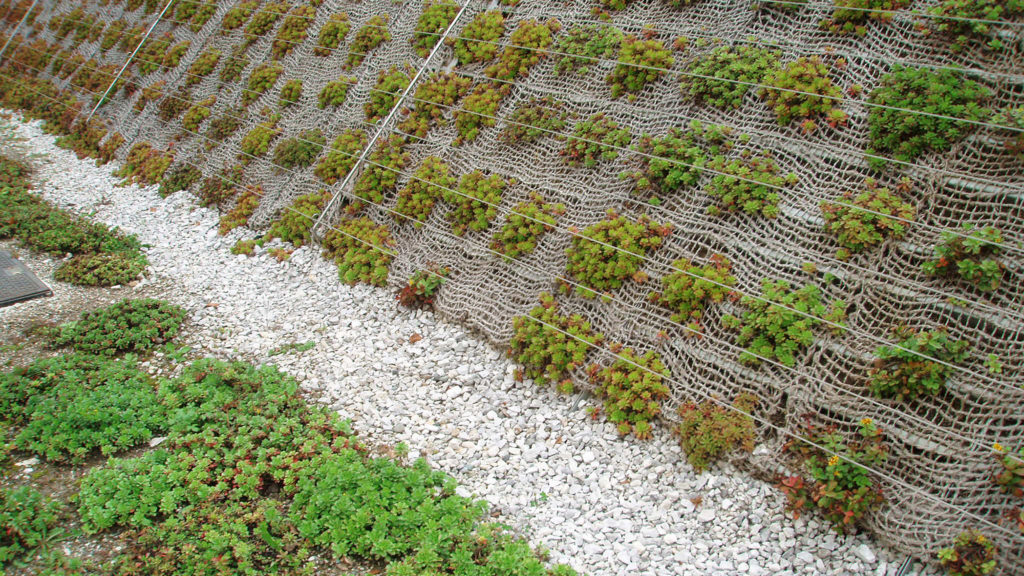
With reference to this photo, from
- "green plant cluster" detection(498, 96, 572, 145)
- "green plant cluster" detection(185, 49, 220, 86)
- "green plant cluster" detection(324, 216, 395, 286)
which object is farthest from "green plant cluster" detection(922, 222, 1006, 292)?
"green plant cluster" detection(185, 49, 220, 86)

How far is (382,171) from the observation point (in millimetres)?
7699

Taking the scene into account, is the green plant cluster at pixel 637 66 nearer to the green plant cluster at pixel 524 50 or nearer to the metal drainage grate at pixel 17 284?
the green plant cluster at pixel 524 50

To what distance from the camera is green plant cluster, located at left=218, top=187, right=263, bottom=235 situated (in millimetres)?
8781

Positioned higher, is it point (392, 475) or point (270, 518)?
point (392, 475)

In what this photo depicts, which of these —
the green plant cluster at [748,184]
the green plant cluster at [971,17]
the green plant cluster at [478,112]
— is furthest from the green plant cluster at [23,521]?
the green plant cluster at [971,17]

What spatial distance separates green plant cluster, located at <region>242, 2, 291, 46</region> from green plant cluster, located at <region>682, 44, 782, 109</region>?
8.20m

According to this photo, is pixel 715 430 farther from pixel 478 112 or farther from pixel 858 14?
pixel 478 112

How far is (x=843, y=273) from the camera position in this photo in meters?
4.62

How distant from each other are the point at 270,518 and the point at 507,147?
4480mm

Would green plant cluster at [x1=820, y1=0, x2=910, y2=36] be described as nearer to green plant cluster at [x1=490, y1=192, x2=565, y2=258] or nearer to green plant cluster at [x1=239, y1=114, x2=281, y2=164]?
green plant cluster at [x1=490, y1=192, x2=565, y2=258]

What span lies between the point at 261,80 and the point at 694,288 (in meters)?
8.49

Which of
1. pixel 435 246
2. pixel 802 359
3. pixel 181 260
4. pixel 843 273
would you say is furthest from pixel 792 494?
pixel 181 260

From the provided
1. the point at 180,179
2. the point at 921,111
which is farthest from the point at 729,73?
the point at 180,179

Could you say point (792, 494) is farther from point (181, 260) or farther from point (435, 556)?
point (181, 260)
